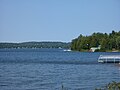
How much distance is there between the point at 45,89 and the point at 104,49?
507ft

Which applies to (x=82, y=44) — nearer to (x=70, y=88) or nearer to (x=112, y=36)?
(x=112, y=36)

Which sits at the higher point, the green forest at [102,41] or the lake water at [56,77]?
the green forest at [102,41]

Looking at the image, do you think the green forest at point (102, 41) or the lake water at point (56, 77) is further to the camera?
the green forest at point (102, 41)

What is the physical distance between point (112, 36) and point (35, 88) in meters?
164

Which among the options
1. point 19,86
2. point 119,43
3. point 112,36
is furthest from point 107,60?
point 112,36

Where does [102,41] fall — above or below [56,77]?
above

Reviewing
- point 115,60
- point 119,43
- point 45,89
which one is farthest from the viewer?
point 119,43

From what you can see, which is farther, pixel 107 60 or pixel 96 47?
pixel 96 47

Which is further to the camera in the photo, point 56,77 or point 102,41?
point 102,41

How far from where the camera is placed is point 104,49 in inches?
7254

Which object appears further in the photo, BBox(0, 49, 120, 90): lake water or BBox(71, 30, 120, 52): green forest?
BBox(71, 30, 120, 52): green forest

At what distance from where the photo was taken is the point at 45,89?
103 feet

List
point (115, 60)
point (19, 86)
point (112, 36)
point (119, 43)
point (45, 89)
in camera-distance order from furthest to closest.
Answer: point (112, 36) → point (119, 43) → point (115, 60) → point (19, 86) → point (45, 89)

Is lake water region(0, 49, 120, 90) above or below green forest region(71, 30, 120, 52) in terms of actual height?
below
